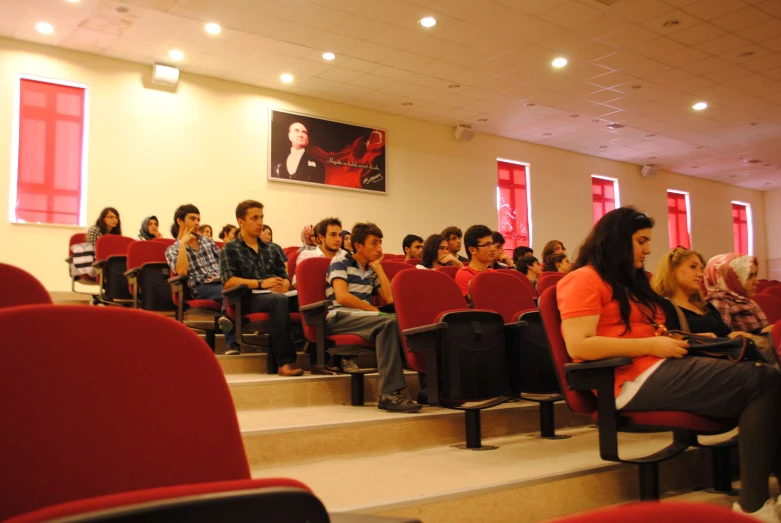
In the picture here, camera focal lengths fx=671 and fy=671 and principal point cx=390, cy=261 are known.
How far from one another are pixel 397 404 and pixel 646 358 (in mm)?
1259

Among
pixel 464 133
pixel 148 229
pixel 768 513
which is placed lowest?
pixel 768 513

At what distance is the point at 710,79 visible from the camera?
8508mm

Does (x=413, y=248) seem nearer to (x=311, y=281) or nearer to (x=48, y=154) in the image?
(x=311, y=281)

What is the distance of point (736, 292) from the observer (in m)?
3.65

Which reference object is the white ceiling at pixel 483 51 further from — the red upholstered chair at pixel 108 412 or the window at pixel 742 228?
the red upholstered chair at pixel 108 412

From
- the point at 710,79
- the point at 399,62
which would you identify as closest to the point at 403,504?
the point at 399,62

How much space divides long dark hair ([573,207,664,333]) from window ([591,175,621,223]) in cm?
1050

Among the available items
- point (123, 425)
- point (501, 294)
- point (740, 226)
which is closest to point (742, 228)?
point (740, 226)

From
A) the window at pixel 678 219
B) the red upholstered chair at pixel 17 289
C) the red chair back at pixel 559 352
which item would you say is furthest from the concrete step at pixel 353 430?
the window at pixel 678 219

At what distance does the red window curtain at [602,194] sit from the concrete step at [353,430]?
9.94 meters

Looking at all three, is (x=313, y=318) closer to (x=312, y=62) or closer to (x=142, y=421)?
(x=142, y=421)

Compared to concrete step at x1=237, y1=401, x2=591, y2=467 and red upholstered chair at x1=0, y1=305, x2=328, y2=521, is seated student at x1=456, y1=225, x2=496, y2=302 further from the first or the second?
red upholstered chair at x1=0, y1=305, x2=328, y2=521

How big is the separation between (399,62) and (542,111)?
113 inches

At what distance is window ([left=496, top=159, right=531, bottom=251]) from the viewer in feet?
37.0
